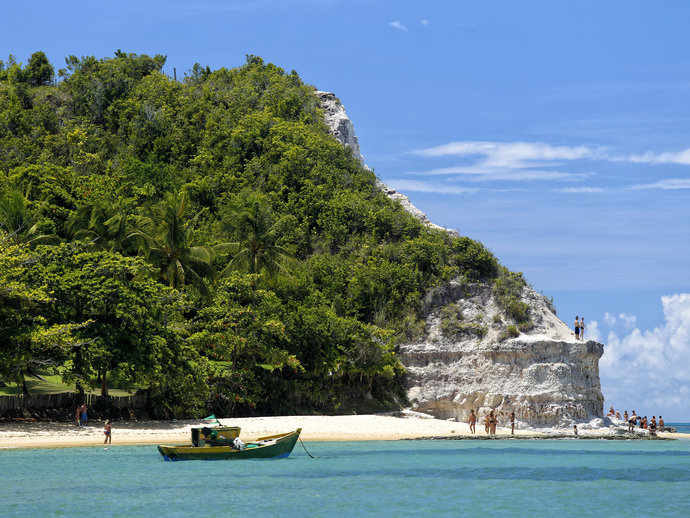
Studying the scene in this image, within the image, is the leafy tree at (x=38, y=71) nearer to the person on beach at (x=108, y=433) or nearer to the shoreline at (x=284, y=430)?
the shoreline at (x=284, y=430)

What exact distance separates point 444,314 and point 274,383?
12072mm

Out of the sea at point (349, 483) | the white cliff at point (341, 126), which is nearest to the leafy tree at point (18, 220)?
the sea at point (349, 483)

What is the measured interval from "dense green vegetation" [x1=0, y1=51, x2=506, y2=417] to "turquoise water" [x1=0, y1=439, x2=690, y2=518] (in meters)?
5.97

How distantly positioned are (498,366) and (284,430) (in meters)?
15.2

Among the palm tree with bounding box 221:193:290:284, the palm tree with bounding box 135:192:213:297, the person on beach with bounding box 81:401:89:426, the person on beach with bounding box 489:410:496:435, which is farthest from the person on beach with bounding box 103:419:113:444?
the person on beach with bounding box 489:410:496:435

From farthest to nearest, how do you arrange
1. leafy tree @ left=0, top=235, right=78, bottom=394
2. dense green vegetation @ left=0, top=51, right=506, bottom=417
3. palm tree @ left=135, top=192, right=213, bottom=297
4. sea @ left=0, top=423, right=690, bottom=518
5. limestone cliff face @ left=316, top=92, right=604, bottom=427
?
limestone cliff face @ left=316, top=92, right=604, bottom=427, palm tree @ left=135, top=192, right=213, bottom=297, dense green vegetation @ left=0, top=51, right=506, bottom=417, leafy tree @ left=0, top=235, right=78, bottom=394, sea @ left=0, top=423, right=690, bottom=518

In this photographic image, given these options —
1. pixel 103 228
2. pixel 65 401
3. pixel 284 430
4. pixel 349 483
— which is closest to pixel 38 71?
pixel 103 228

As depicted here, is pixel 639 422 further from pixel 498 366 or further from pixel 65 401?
pixel 65 401

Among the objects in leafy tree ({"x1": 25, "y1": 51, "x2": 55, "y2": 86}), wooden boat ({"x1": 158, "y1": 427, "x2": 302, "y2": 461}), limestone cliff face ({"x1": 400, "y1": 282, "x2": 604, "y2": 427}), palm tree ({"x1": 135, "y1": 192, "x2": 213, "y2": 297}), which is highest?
leafy tree ({"x1": 25, "y1": 51, "x2": 55, "y2": 86})

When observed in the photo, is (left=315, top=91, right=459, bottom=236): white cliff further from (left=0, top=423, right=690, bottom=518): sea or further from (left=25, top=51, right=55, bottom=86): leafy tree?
(left=0, top=423, right=690, bottom=518): sea

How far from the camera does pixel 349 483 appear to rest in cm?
2375

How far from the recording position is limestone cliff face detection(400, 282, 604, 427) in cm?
4622

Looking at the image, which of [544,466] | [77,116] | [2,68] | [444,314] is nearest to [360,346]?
[444,314]

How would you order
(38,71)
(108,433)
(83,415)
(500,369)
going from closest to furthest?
(108,433) → (83,415) → (500,369) → (38,71)
